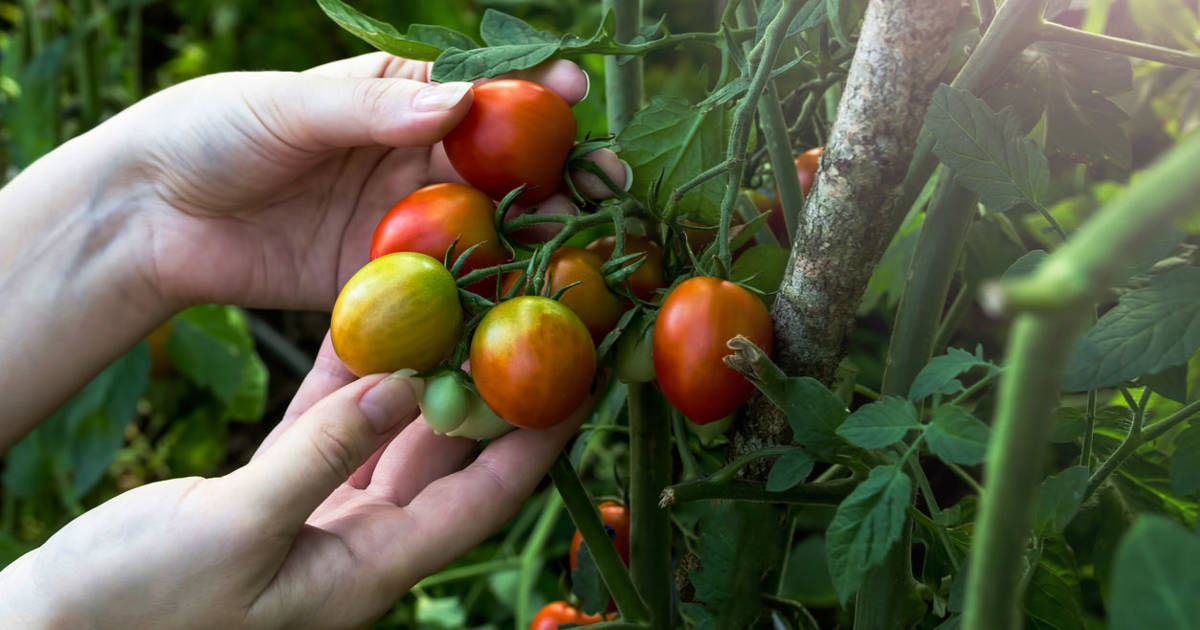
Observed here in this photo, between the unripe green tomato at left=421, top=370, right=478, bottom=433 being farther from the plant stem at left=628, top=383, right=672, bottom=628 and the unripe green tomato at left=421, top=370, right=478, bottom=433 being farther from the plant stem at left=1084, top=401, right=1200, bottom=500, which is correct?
the plant stem at left=1084, top=401, right=1200, bottom=500

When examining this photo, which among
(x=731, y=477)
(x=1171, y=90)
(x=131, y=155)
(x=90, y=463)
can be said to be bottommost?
(x=90, y=463)

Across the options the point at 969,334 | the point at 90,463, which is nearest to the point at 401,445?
the point at 969,334

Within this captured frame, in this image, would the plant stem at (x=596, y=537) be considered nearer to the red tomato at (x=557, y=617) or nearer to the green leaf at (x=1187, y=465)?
the red tomato at (x=557, y=617)

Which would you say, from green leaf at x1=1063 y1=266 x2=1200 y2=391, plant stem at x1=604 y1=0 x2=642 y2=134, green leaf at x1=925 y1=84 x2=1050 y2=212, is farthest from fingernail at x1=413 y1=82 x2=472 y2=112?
green leaf at x1=1063 y1=266 x2=1200 y2=391

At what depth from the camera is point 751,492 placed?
604 mm

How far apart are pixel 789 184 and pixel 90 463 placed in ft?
4.21

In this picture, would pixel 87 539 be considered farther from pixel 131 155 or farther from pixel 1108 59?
pixel 1108 59

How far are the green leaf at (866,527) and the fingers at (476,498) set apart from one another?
0.90 ft

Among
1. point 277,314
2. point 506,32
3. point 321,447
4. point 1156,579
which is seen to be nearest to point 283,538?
point 321,447

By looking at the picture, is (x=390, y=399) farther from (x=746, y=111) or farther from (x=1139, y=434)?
(x=1139, y=434)

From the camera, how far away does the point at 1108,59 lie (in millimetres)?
601

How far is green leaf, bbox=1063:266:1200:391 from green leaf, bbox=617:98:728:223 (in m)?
0.26

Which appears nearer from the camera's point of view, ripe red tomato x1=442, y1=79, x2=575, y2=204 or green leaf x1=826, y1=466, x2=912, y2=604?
green leaf x1=826, y1=466, x2=912, y2=604

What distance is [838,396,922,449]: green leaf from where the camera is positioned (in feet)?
1.48
